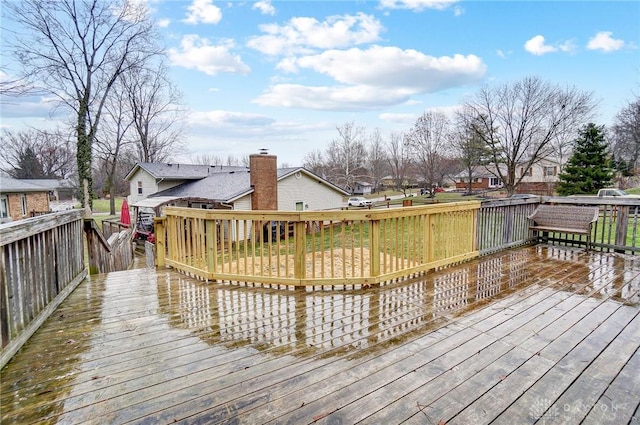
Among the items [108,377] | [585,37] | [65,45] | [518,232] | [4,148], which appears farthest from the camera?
[4,148]

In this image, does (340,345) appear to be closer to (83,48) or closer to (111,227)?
(111,227)

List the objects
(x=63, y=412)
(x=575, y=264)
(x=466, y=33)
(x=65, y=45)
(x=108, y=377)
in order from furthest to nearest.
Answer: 1. (x=65, y=45)
2. (x=466, y=33)
3. (x=575, y=264)
4. (x=108, y=377)
5. (x=63, y=412)

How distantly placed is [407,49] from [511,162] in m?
13.6

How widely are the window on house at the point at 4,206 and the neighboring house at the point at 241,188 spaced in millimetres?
6868

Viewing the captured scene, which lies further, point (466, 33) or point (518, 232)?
point (466, 33)

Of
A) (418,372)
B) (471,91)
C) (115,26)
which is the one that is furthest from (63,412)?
(471,91)

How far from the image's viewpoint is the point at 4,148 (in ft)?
95.2

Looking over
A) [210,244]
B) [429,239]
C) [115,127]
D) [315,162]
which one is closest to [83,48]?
[115,127]

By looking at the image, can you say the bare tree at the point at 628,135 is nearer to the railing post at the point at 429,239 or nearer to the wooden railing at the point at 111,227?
the railing post at the point at 429,239

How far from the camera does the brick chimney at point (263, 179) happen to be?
15906 millimetres

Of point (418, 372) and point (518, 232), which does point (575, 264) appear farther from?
point (418, 372)

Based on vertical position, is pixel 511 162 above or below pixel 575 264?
above

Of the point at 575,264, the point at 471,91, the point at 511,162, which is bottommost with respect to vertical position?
the point at 575,264

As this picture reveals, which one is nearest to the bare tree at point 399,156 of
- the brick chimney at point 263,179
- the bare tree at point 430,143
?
the bare tree at point 430,143
